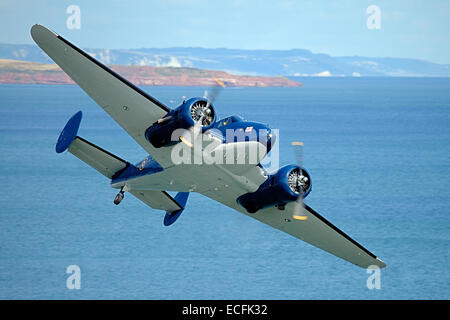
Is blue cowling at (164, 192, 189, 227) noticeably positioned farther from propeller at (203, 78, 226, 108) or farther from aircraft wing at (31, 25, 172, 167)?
propeller at (203, 78, 226, 108)

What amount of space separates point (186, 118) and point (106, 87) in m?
5.78

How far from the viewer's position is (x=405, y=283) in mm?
83625

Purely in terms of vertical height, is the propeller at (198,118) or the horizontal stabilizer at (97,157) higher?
the horizontal stabilizer at (97,157)

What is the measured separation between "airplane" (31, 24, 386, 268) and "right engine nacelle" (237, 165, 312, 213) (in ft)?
0.20

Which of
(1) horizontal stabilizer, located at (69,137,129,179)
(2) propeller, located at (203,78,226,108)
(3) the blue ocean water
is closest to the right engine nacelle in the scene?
(2) propeller, located at (203,78,226,108)

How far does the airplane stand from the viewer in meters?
33.1

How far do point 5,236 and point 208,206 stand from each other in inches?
1474

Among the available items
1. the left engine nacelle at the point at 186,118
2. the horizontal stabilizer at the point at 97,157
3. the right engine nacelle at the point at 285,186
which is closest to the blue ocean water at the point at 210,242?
the horizontal stabilizer at the point at 97,157

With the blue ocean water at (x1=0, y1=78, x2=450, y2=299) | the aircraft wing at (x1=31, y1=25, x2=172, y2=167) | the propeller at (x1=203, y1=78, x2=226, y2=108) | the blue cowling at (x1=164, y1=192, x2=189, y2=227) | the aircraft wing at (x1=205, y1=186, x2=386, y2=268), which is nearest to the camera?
the propeller at (x1=203, y1=78, x2=226, y2=108)

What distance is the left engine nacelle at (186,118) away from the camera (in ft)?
106

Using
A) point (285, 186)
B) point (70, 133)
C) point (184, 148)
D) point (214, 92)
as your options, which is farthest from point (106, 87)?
point (285, 186)

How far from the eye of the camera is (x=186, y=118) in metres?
32.2

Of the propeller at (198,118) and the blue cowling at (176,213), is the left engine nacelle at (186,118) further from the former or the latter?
the blue cowling at (176,213)

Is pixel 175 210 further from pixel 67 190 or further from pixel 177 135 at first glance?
pixel 67 190
